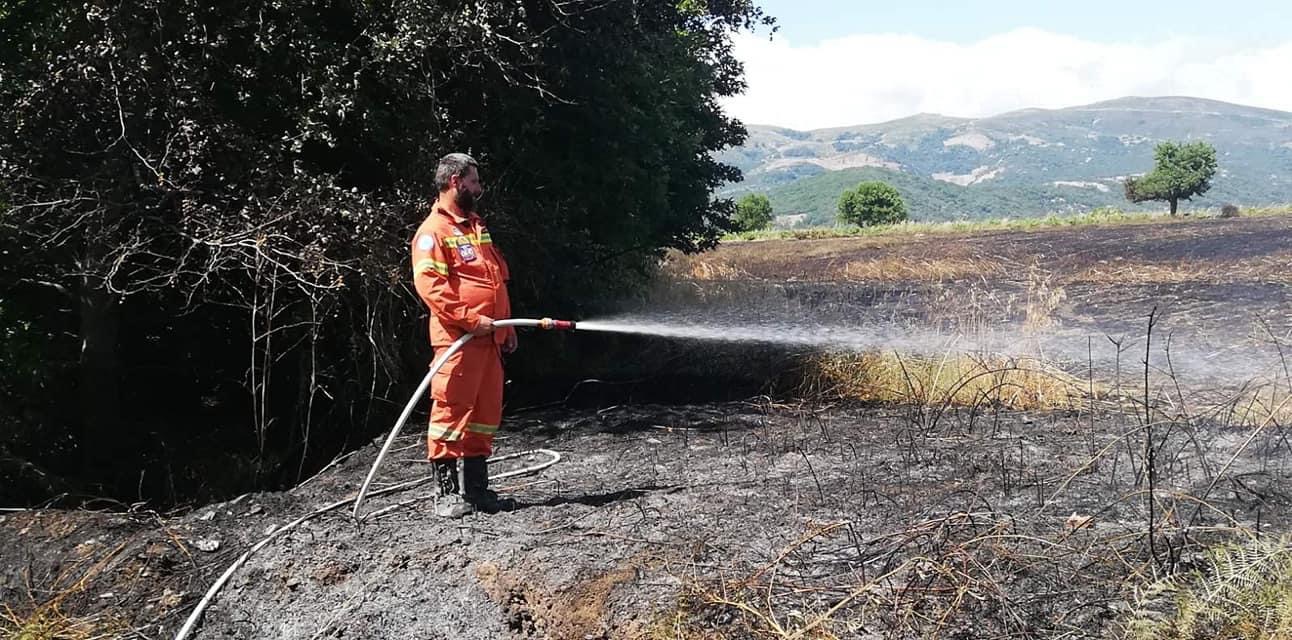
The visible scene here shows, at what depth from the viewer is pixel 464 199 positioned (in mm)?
4625

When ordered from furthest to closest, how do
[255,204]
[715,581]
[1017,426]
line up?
[255,204] < [1017,426] < [715,581]

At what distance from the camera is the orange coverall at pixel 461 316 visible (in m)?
4.51

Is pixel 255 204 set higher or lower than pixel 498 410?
higher

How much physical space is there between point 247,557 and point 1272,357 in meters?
7.64

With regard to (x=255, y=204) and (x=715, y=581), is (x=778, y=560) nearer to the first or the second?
(x=715, y=581)

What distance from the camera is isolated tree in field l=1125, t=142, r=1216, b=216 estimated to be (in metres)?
59.4

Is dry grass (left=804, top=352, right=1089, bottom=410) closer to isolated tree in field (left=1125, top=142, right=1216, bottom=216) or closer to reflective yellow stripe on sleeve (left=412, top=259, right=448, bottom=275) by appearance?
reflective yellow stripe on sleeve (left=412, top=259, right=448, bottom=275)

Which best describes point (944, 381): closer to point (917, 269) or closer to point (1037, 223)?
point (917, 269)

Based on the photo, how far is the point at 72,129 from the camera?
7188 mm

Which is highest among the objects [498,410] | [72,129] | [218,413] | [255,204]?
[72,129]

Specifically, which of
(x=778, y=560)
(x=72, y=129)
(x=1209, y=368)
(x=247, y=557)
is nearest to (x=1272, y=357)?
(x=1209, y=368)

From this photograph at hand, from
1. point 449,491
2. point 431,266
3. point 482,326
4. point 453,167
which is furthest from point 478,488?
point 453,167

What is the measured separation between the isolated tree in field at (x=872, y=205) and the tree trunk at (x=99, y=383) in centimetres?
6285

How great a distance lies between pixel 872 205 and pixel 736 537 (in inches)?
2686
